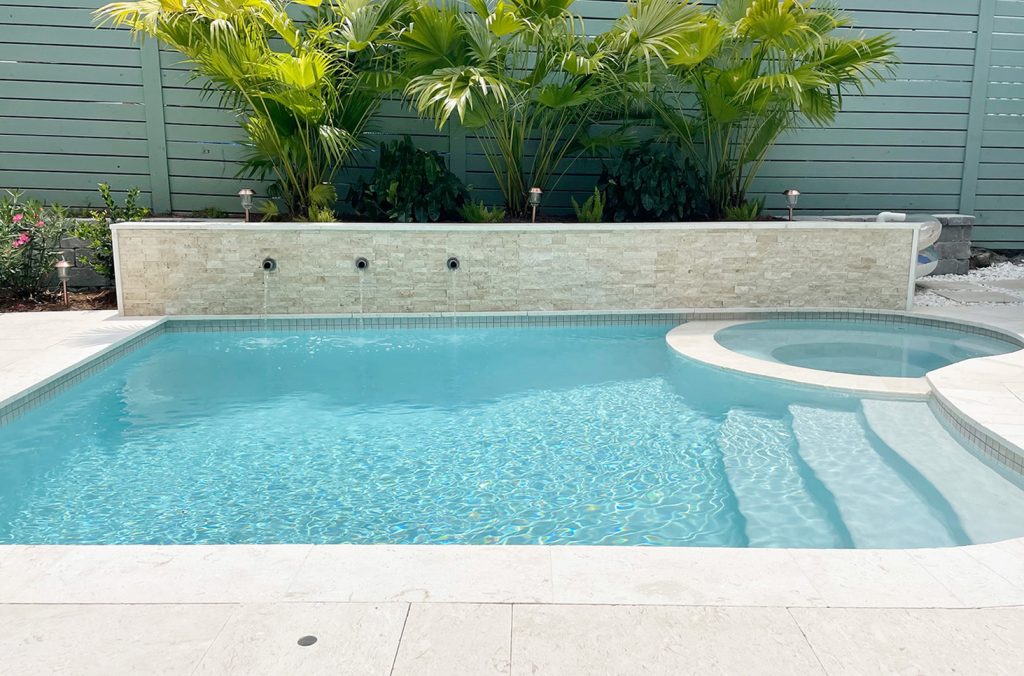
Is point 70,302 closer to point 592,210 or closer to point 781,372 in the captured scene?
point 592,210

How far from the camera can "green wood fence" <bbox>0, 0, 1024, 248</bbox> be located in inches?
347

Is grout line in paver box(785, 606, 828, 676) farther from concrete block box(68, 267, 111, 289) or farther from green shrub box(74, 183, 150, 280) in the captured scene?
concrete block box(68, 267, 111, 289)

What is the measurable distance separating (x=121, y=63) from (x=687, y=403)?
Result: 281 inches

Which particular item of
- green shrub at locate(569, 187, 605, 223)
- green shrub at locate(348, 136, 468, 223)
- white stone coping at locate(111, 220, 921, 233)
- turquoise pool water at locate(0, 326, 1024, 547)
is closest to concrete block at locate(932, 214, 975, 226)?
white stone coping at locate(111, 220, 921, 233)

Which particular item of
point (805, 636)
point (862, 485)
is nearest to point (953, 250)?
point (862, 485)

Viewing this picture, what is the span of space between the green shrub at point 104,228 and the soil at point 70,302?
23 cm

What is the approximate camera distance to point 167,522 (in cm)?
381

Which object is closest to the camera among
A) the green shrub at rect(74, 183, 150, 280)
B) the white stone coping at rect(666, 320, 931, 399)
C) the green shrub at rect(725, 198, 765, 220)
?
the white stone coping at rect(666, 320, 931, 399)

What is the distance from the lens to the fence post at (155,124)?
8.80 m

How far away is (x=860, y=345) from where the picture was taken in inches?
289

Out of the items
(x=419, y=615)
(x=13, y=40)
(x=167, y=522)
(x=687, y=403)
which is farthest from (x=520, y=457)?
(x=13, y=40)

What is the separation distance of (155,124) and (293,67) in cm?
263

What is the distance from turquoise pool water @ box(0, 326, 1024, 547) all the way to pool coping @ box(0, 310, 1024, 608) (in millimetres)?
639

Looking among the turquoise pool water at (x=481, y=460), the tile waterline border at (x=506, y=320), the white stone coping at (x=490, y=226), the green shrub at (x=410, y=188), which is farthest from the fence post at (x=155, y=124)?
the turquoise pool water at (x=481, y=460)
